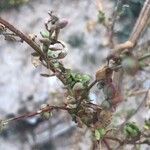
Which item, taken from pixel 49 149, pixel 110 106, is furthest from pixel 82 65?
pixel 110 106

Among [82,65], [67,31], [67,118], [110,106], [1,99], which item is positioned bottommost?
[110,106]

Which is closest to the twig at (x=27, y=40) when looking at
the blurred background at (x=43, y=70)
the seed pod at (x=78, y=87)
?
the seed pod at (x=78, y=87)

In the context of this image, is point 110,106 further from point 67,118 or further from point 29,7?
point 29,7

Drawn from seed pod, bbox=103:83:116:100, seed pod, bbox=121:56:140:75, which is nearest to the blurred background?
seed pod, bbox=103:83:116:100

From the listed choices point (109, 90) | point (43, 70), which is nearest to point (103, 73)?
point (109, 90)

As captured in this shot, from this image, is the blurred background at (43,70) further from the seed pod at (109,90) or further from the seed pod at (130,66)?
the seed pod at (130,66)

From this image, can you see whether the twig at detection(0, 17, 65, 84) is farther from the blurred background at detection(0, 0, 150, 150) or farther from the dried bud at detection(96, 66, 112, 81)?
the blurred background at detection(0, 0, 150, 150)
